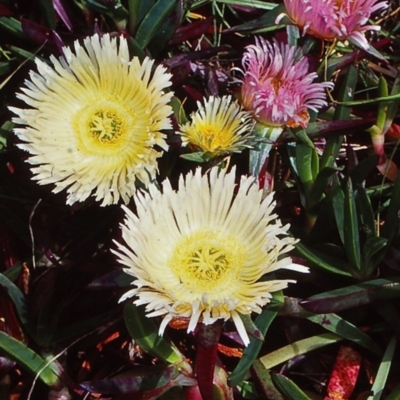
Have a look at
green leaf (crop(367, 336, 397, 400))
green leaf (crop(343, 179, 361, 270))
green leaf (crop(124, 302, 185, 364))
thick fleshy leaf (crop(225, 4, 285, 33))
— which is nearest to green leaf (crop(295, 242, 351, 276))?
green leaf (crop(343, 179, 361, 270))

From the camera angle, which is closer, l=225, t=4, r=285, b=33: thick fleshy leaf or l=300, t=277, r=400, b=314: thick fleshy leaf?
l=300, t=277, r=400, b=314: thick fleshy leaf

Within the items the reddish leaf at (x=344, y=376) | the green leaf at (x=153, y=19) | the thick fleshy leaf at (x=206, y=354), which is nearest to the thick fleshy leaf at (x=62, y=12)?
the green leaf at (x=153, y=19)

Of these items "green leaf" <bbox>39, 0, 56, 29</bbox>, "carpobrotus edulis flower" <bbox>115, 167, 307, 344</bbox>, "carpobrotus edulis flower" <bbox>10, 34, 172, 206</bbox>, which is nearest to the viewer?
"carpobrotus edulis flower" <bbox>115, 167, 307, 344</bbox>

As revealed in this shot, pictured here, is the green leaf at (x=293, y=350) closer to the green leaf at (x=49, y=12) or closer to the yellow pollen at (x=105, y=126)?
the yellow pollen at (x=105, y=126)

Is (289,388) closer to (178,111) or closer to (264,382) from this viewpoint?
(264,382)

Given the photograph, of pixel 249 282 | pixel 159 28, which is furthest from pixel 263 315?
pixel 159 28

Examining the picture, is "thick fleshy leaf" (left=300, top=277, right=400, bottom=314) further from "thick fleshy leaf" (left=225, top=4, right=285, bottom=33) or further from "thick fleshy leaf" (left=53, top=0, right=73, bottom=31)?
"thick fleshy leaf" (left=53, top=0, right=73, bottom=31)
